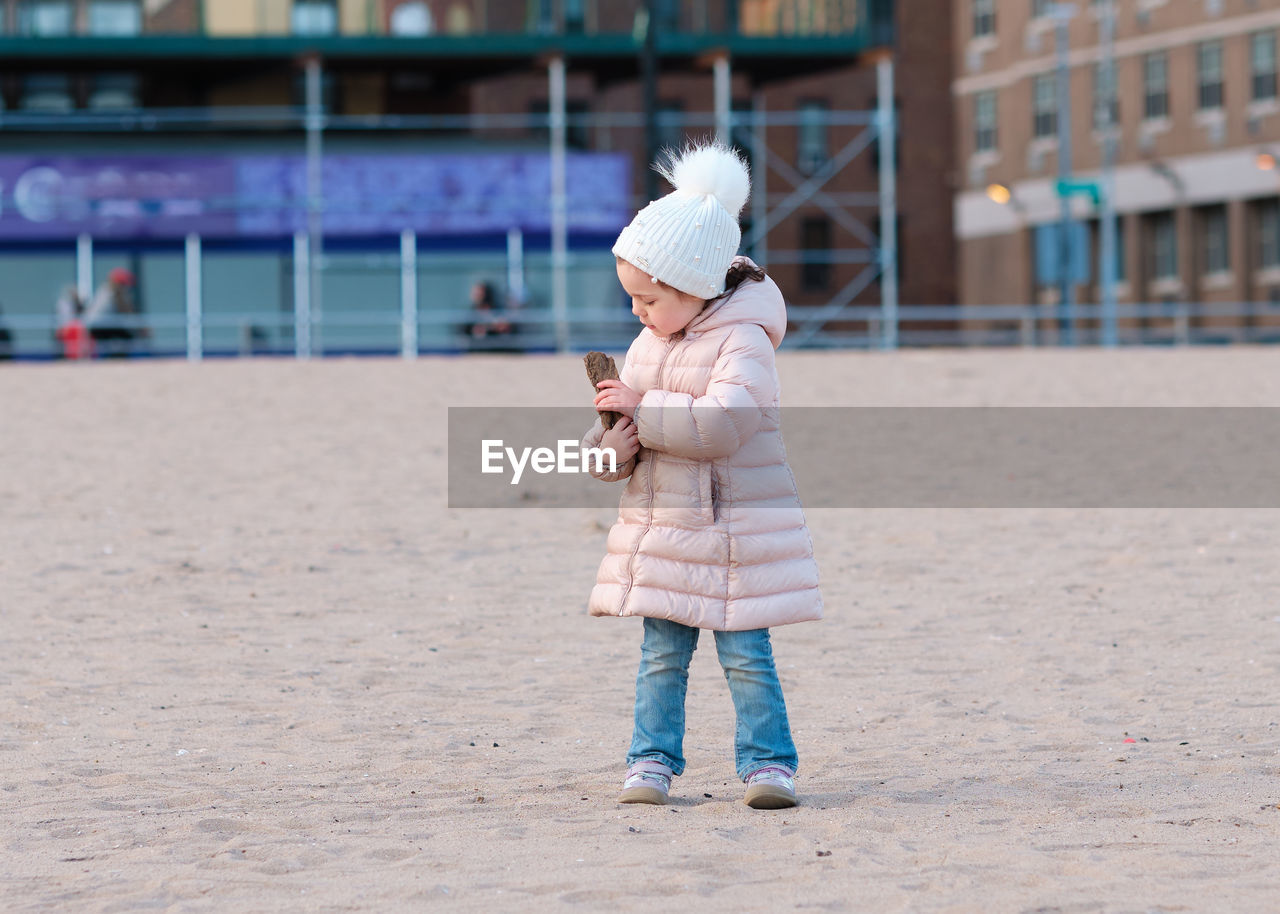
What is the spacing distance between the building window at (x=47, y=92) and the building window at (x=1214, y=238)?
23994mm

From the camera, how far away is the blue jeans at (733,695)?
205 inches

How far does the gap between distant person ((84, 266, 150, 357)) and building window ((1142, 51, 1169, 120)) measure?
85.0ft

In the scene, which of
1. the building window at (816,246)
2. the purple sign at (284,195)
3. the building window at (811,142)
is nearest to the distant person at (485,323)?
the purple sign at (284,195)

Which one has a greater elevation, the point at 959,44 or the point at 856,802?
the point at 959,44

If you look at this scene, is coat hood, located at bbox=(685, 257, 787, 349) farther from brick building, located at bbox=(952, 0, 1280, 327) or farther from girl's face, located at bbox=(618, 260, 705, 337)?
brick building, located at bbox=(952, 0, 1280, 327)

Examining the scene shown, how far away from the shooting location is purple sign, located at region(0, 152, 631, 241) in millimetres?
32812

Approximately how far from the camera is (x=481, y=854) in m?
4.77

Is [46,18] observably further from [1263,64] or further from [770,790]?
[770,790]

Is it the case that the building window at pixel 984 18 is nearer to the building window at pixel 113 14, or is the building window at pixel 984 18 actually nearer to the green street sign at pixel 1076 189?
the green street sign at pixel 1076 189

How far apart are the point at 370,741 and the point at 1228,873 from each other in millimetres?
2672

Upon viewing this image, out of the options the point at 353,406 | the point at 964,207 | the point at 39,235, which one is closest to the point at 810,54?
the point at 39,235

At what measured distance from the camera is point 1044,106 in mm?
51531

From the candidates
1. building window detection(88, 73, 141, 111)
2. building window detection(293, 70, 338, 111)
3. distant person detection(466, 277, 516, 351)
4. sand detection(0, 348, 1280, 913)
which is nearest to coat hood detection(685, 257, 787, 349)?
sand detection(0, 348, 1280, 913)

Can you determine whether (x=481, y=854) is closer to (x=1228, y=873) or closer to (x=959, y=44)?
(x=1228, y=873)
